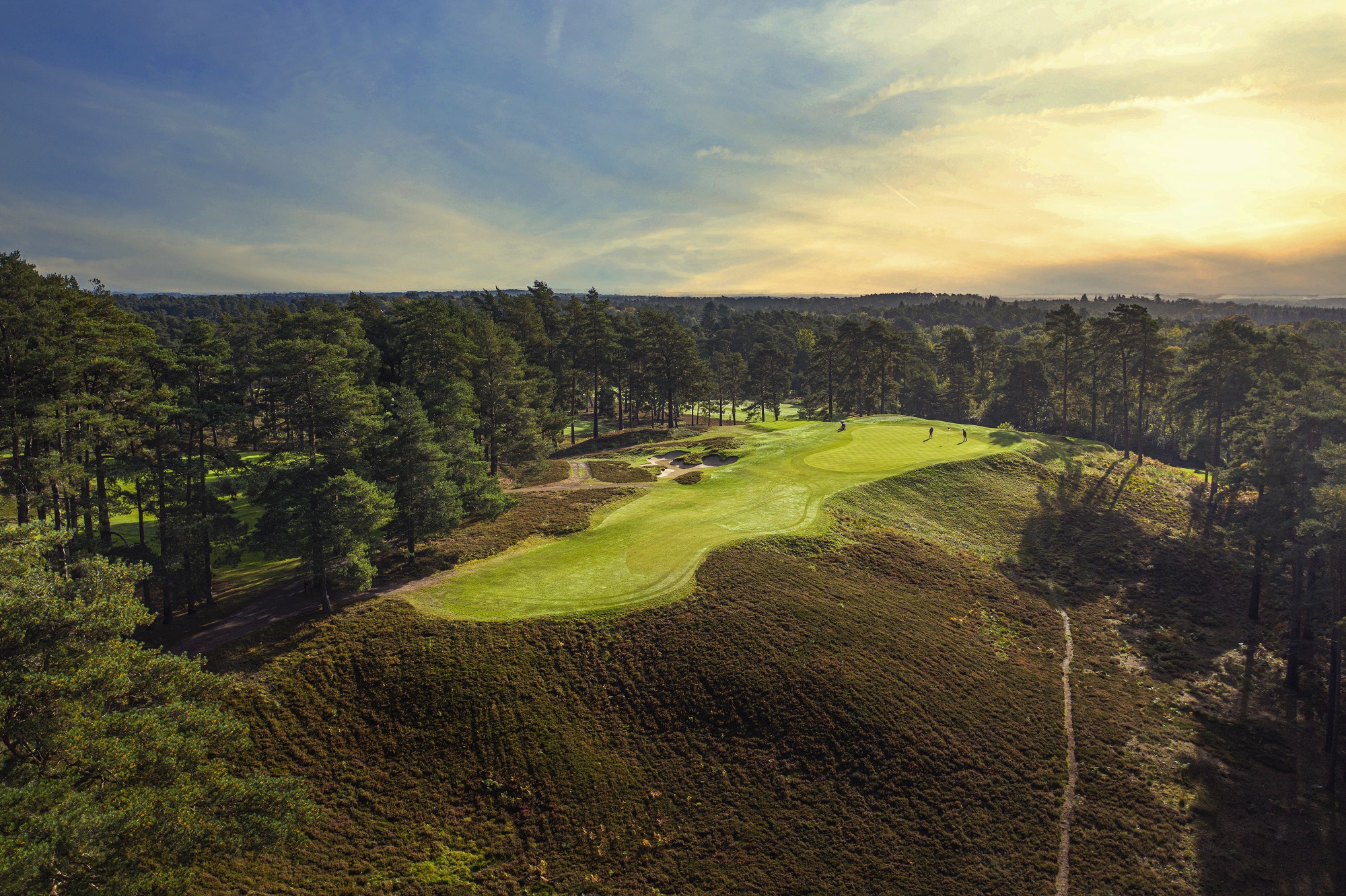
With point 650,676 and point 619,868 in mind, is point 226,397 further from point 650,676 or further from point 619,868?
point 619,868

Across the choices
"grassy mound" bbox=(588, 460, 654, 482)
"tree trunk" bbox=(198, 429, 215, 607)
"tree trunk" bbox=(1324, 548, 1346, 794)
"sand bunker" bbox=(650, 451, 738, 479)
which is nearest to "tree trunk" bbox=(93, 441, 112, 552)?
"tree trunk" bbox=(198, 429, 215, 607)

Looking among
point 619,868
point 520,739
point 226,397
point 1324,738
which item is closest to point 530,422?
point 226,397

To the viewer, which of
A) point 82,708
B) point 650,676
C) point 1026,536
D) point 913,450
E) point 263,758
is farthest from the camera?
point 913,450

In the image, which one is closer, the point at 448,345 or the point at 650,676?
the point at 650,676

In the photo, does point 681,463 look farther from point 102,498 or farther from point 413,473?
point 102,498

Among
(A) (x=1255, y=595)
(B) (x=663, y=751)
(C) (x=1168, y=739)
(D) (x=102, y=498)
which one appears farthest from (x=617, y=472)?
(A) (x=1255, y=595)

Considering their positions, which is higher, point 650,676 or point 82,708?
point 82,708

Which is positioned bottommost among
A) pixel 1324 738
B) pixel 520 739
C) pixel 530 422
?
pixel 1324 738
